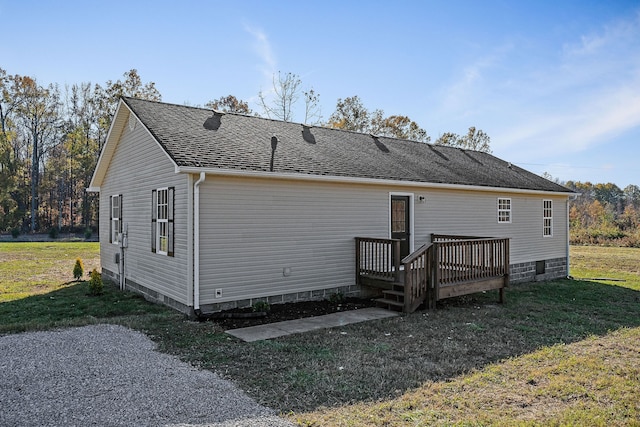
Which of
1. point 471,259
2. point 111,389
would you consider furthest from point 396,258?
point 111,389

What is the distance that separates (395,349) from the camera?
566 centimetres

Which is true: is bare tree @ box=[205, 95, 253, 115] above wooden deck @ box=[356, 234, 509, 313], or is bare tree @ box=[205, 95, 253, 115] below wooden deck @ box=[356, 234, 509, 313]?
above

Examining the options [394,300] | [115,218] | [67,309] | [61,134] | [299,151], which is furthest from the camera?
[61,134]

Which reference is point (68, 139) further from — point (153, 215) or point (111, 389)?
point (111, 389)

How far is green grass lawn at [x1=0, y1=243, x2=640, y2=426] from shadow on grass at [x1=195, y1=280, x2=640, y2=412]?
20 mm

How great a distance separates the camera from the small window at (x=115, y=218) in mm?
11234

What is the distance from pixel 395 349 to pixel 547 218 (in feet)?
35.5

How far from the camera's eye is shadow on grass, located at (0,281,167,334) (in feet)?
22.8

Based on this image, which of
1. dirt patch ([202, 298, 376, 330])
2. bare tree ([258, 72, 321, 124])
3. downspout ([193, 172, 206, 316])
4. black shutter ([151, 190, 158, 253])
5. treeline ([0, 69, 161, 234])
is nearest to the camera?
dirt patch ([202, 298, 376, 330])

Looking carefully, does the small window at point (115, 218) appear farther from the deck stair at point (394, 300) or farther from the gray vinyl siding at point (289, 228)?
the deck stair at point (394, 300)

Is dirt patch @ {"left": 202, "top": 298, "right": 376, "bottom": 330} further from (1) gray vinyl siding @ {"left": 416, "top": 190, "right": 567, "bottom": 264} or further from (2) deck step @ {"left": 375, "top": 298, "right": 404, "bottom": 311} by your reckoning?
(1) gray vinyl siding @ {"left": 416, "top": 190, "right": 567, "bottom": 264}

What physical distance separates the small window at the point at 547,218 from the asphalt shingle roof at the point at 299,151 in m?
0.54

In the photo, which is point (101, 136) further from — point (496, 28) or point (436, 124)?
point (496, 28)

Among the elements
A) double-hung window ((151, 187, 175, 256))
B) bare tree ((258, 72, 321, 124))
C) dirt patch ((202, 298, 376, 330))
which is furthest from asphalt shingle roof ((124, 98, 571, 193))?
bare tree ((258, 72, 321, 124))
